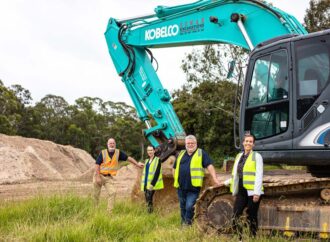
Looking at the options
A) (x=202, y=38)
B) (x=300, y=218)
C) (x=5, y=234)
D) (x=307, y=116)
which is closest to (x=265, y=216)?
(x=300, y=218)

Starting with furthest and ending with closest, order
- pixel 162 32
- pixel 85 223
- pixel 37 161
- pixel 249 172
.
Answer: pixel 37 161 < pixel 162 32 < pixel 85 223 < pixel 249 172

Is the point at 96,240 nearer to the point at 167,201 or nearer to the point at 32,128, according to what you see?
the point at 167,201

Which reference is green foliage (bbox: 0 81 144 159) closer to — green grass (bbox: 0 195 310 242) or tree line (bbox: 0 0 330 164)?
tree line (bbox: 0 0 330 164)

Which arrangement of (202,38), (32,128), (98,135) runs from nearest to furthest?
(202,38), (32,128), (98,135)

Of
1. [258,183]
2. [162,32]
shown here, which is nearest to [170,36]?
[162,32]

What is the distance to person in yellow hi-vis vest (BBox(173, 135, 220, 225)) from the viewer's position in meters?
6.62

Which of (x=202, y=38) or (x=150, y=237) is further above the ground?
(x=202, y=38)

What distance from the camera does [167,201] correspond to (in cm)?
887

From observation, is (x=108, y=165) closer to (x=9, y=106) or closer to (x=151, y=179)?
(x=151, y=179)

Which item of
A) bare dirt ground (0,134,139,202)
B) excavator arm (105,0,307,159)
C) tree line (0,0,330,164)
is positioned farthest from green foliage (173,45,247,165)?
excavator arm (105,0,307,159)

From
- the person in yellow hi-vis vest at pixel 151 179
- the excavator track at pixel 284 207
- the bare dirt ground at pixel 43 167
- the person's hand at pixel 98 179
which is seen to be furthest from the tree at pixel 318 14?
the excavator track at pixel 284 207

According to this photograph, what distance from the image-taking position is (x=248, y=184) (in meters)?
5.40

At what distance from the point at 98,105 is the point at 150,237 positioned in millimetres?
54037

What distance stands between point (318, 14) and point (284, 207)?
23.0m
